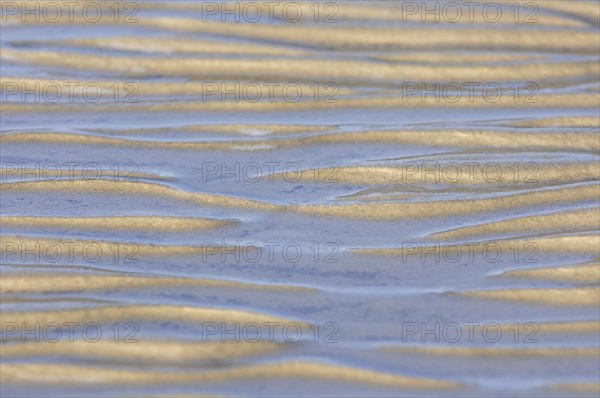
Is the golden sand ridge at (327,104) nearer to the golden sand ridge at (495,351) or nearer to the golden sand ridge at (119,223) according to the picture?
the golden sand ridge at (119,223)

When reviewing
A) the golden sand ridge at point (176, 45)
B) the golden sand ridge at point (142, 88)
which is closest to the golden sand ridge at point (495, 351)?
the golden sand ridge at point (142, 88)

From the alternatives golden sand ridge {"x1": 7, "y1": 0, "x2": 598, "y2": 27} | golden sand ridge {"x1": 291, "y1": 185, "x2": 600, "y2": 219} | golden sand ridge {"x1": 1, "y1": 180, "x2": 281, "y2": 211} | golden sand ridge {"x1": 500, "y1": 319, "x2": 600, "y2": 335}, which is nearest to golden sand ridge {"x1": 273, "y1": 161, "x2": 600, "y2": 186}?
golden sand ridge {"x1": 291, "y1": 185, "x2": 600, "y2": 219}

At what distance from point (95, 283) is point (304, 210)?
2.47 ft

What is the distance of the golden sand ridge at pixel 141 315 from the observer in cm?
258

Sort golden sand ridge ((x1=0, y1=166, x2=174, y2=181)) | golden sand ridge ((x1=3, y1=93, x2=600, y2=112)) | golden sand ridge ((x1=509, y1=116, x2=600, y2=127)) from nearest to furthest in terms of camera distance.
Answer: golden sand ridge ((x1=0, y1=166, x2=174, y2=181)) < golden sand ridge ((x1=509, y1=116, x2=600, y2=127)) < golden sand ridge ((x1=3, y1=93, x2=600, y2=112))

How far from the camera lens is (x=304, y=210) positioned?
318cm

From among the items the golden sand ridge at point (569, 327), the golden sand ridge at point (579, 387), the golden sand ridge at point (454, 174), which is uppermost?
the golden sand ridge at point (454, 174)

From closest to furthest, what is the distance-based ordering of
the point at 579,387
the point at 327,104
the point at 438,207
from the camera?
the point at 579,387 → the point at 438,207 → the point at 327,104

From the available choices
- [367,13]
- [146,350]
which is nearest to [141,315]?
[146,350]

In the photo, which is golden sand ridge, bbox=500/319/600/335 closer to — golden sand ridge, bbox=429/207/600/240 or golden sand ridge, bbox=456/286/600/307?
golden sand ridge, bbox=456/286/600/307

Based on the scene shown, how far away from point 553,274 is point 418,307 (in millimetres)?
414

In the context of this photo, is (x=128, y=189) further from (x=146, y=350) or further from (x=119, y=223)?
(x=146, y=350)

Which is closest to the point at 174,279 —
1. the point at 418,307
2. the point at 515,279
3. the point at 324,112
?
the point at 418,307

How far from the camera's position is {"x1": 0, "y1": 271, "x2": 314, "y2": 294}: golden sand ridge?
2703 mm
